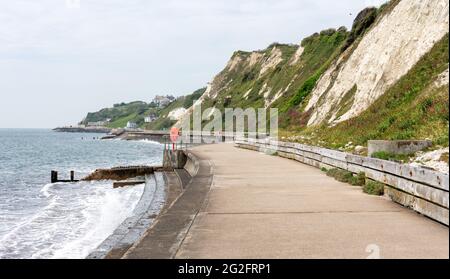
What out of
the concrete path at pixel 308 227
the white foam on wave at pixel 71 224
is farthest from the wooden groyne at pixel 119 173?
the concrete path at pixel 308 227

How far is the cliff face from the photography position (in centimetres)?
2502

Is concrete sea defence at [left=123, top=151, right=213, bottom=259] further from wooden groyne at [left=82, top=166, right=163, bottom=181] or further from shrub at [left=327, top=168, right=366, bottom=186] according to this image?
wooden groyne at [left=82, top=166, right=163, bottom=181]

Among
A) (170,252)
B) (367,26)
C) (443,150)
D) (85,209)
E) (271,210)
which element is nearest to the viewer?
(170,252)

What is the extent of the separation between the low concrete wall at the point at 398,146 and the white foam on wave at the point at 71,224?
26.8 feet

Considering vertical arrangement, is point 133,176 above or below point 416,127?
below

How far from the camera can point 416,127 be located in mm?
19656

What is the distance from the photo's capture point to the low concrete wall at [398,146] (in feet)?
46.5

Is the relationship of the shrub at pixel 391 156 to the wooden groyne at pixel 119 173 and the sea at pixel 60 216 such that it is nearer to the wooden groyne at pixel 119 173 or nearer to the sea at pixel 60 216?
the sea at pixel 60 216

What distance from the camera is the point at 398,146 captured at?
46.8 ft

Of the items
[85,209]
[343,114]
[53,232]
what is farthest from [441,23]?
[53,232]

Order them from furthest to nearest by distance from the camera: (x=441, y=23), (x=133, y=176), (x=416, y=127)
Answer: (x=133, y=176), (x=441, y=23), (x=416, y=127)

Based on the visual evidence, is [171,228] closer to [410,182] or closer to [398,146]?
[410,182]
